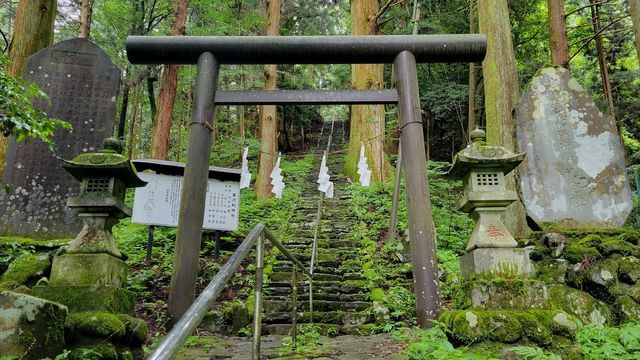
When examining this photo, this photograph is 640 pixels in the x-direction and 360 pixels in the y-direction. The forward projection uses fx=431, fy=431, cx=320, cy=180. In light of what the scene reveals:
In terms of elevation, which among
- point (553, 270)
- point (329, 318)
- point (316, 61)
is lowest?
point (329, 318)

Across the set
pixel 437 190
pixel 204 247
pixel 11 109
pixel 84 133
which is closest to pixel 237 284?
pixel 204 247

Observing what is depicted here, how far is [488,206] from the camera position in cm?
388

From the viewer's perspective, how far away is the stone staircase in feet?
19.6

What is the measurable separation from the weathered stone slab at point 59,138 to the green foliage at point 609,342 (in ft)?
19.4

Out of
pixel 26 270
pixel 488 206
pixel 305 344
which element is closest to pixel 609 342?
pixel 488 206

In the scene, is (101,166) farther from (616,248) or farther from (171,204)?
(616,248)

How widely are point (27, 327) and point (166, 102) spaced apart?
31.1 ft

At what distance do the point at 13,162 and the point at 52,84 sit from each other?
4.03ft

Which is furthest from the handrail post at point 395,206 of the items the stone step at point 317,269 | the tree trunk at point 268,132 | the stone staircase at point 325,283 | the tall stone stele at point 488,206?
the tree trunk at point 268,132

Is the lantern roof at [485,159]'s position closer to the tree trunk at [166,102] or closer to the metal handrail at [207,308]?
the metal handrail at [207,308]

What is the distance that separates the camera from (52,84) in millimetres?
6184

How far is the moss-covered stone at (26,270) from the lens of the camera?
4291 mm

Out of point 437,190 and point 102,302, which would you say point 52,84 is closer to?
point 102,302

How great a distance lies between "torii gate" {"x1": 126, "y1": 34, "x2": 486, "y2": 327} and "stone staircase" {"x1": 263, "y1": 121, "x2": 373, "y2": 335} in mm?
2579
